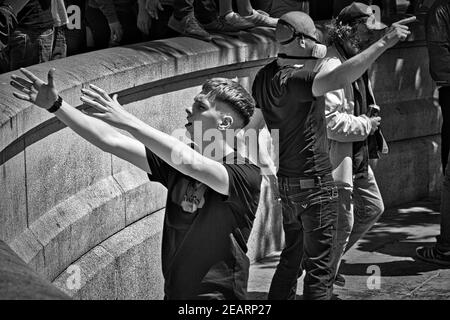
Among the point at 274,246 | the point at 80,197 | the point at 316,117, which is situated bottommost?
the point at 274,246

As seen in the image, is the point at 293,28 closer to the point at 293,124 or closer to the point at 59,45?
the point at 293,124

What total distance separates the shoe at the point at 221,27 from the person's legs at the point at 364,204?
1.88 metres

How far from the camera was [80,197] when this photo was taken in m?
7.11

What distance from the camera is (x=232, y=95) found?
5.18 metres

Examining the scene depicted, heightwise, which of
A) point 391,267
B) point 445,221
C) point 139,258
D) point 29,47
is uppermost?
point 29,47

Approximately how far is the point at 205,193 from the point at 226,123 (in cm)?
32

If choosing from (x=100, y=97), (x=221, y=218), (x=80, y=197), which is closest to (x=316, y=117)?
(x=80, y=197)

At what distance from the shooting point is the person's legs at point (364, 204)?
26.3 feet

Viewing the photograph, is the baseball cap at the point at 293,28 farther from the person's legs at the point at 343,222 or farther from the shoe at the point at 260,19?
the shoe at the point at 260,19

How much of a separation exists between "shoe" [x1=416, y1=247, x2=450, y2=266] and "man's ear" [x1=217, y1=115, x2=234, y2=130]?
4.28 m

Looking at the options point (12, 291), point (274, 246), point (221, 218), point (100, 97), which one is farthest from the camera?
point (274, 246)

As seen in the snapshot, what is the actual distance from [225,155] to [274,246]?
→ 4.40 m

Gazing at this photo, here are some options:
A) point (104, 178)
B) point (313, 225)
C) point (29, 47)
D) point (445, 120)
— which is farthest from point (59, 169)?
point (445, 120)

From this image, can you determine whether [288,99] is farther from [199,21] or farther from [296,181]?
[199,21]
